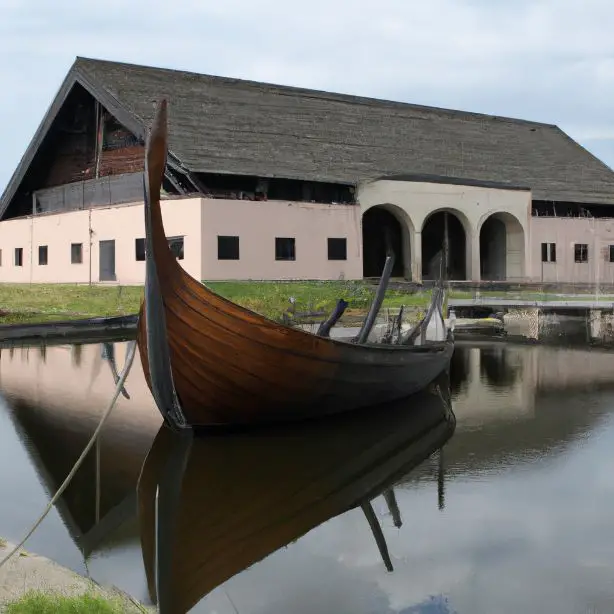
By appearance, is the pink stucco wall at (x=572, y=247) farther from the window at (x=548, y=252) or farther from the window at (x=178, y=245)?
the window at (x=178, y=245)

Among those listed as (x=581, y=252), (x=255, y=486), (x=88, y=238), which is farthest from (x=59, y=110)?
(x=255, y=486)

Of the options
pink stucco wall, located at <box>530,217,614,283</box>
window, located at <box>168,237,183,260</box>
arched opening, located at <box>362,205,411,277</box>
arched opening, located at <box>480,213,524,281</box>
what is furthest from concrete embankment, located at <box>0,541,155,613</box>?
pink stucco wall, located at <box>530,217,614,283</box>

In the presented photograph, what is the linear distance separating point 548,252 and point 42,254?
18.4 meters

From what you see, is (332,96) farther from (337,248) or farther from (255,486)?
(255,486)

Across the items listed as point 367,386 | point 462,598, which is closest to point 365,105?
point 367,386

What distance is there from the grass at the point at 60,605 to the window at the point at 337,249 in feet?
75.4

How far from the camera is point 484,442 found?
9.15 m

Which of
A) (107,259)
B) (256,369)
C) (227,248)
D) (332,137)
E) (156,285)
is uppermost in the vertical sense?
(332,137)

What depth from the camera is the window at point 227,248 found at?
81.5 ft

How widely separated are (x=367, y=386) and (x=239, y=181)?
57.3ft

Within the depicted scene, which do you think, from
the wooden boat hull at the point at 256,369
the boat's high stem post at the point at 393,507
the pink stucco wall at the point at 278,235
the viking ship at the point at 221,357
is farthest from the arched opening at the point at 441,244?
the boat's high stem post at the point at 393,507

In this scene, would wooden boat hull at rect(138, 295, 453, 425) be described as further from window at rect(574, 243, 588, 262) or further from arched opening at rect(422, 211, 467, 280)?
window at rect(574, 243, 588, 262)

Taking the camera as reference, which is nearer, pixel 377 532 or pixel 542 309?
pixel 377 532

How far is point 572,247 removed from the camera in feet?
105
